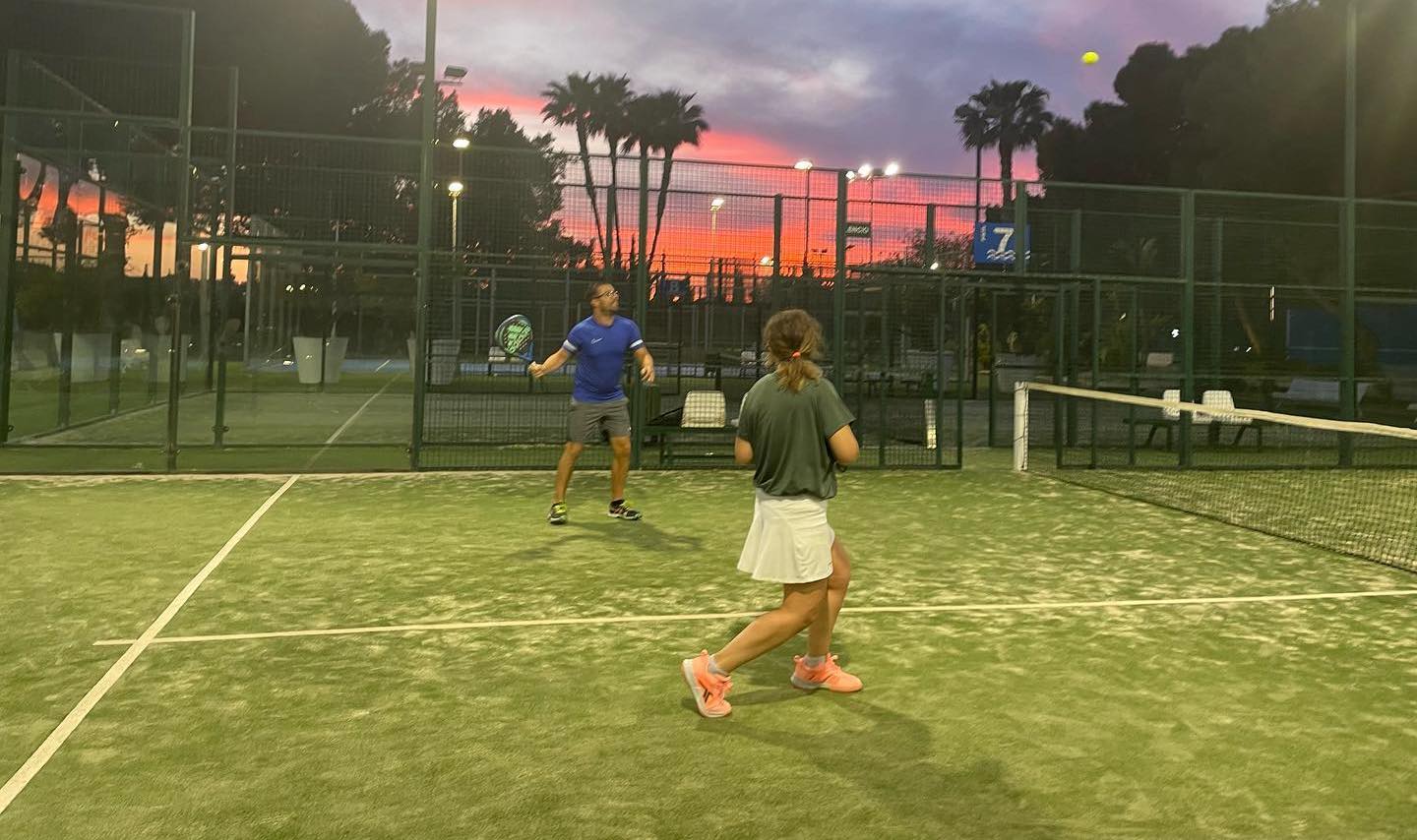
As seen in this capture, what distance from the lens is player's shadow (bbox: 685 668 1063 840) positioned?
3.56 metres

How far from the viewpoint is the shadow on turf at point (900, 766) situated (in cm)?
357

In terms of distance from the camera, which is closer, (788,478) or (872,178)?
(788,478)

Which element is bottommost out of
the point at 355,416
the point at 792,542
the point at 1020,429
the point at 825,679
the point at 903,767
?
the point at 903,767

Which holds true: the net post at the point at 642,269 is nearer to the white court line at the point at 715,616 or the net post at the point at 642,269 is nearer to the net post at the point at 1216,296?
the white court line at the point at 715,616

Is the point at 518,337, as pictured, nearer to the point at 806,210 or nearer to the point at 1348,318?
the point at 806,210

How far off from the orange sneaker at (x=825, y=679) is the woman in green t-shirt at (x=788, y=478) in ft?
1.29

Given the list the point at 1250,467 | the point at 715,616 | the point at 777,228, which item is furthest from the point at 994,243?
the point at 715,616

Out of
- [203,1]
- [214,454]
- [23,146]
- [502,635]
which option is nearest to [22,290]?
→ [23,146]

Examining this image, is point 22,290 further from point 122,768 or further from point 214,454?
point 122,768

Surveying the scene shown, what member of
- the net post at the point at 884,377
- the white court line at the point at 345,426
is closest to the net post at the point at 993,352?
the net post at the point at 884,377

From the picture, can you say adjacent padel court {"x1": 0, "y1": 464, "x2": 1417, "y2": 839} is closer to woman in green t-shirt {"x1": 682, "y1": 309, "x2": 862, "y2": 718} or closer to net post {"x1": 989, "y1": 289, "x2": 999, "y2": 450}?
woman in green t-shirt {"x1": 682, "y1": 309, "x2": 862, "y2": 718}

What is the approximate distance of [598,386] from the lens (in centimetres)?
916

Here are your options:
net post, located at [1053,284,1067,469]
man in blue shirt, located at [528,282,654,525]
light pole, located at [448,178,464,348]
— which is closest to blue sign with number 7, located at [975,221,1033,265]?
net post, located at [1053,284,1067,469]

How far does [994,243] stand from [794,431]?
11113mm
